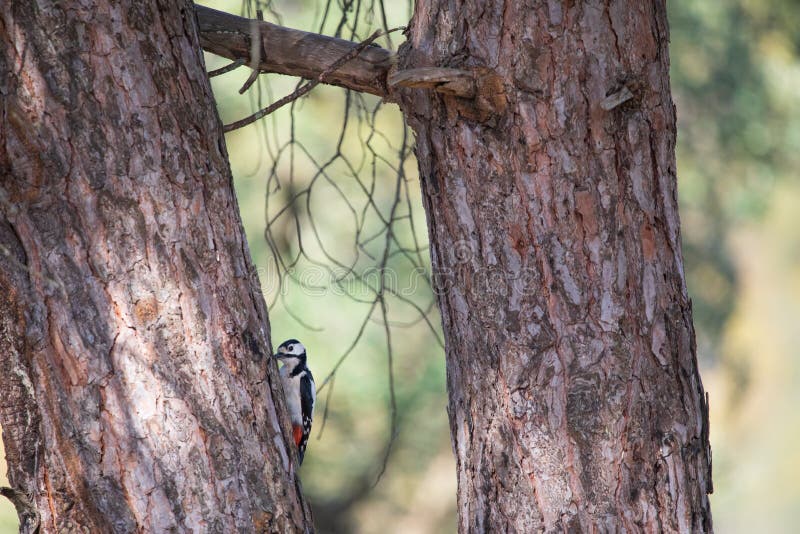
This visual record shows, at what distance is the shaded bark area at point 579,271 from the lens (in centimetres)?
189

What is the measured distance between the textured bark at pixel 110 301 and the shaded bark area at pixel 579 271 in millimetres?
621

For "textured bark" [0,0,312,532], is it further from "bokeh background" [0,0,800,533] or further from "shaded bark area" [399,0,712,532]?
"bokeh background" [0,0,800,533]

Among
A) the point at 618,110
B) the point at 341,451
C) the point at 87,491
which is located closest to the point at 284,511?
the point at 87,491

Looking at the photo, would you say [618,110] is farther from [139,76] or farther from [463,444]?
[139,76]

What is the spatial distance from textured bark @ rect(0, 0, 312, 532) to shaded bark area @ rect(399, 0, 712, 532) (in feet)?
2.04

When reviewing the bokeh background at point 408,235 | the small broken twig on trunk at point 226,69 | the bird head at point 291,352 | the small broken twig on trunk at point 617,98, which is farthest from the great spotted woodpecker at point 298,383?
the small broken twig on trunk at point 617,98

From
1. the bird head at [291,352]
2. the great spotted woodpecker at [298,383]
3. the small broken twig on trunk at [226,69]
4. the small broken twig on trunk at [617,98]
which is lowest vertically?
the small broken twig on trunk at [617,98]

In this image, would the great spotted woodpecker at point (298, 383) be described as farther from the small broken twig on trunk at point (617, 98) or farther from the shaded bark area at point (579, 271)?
the small broken twig on trunk at point (617, 98)

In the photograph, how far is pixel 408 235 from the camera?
645 centimetres

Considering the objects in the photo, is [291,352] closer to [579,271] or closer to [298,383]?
[298,383]

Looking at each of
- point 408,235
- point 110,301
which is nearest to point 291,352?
point 408,235

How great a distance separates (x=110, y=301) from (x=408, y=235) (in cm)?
476

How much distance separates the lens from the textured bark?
172 centimetres

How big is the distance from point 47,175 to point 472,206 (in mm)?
936
